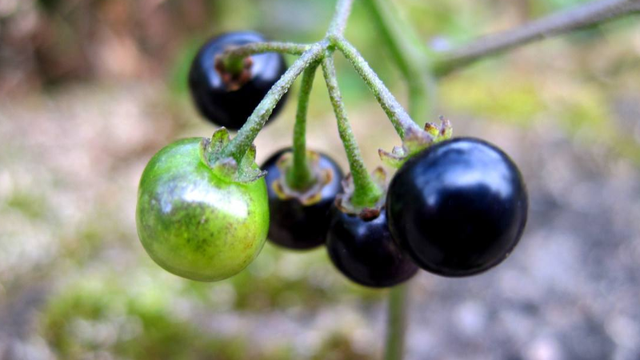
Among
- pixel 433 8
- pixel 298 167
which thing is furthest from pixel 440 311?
pixel 433 8

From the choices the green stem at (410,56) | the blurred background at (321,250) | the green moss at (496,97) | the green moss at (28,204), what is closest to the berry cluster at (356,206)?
the green stem at (410,56)

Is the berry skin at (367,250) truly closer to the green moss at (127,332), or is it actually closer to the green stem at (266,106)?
the green stem at (266,106)

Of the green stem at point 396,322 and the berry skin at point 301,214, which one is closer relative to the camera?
the berry skin at point 301,214

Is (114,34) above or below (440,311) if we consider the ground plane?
above

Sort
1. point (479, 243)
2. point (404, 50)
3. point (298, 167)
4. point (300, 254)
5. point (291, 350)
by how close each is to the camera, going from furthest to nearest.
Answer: point (300, 254), point (291, 350), point (404, 50), point (298, 167), point (479, 243)

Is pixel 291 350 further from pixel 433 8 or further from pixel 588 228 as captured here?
pixel 433 8

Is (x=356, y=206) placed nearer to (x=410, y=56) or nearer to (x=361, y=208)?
(x=361, y=208)

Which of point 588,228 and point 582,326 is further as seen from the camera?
point 588,228
